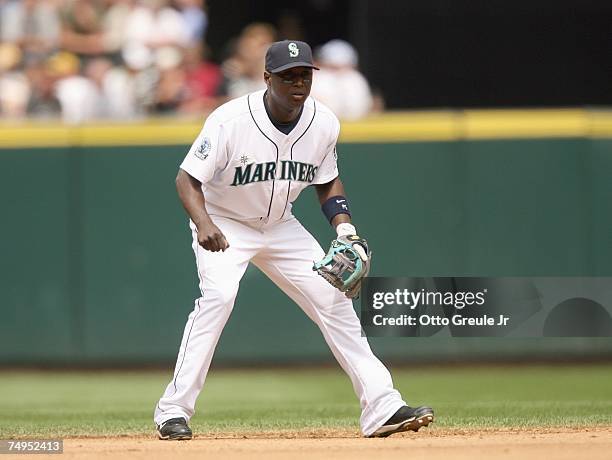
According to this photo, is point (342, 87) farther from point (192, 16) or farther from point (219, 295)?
point (219, 295)

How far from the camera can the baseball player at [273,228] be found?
591cm

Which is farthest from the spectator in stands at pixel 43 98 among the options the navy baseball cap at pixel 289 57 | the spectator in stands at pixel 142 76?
the navy baseball cap at pixel 289 57

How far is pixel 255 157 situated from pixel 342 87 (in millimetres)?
4493

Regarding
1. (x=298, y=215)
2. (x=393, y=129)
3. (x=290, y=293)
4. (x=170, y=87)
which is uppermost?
(x=170, y=87)

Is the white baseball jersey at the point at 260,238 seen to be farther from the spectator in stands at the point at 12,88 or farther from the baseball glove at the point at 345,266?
the spectator in stands at the point at 12,88

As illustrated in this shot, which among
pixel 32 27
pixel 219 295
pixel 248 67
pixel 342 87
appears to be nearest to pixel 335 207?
pixel 219 295

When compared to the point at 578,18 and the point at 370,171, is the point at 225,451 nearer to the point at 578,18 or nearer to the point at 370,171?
the point at 370,171

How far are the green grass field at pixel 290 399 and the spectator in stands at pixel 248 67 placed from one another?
91.0 inches

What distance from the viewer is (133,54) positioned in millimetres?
10891

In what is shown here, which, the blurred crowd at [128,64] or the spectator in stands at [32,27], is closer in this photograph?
the blurred crowd at [128,64]

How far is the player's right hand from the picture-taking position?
5.78 meters

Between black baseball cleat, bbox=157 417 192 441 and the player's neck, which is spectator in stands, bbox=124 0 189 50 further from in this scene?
black baseball cleat, bbox=157 417 192 441

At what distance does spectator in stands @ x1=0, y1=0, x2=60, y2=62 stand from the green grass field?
2.98m

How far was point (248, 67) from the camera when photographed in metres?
10.5
